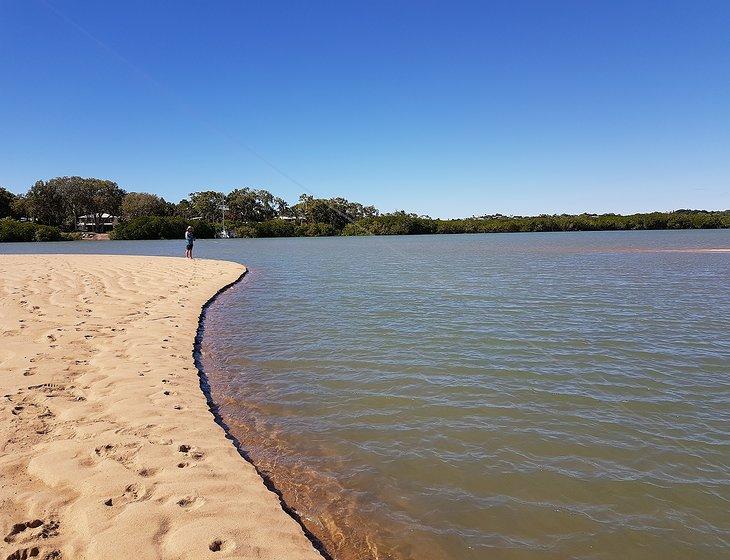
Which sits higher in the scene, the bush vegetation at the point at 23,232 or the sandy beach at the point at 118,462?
the bush vegetation at the point at 23,232

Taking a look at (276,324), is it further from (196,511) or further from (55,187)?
(55,187)

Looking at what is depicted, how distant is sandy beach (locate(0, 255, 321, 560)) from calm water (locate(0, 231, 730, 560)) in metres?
0.64

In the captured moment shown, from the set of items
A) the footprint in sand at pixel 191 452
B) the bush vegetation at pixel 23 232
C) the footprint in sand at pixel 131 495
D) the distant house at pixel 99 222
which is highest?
the distant house at pixel 99 222

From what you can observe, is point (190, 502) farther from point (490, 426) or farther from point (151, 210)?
point (151, 210)

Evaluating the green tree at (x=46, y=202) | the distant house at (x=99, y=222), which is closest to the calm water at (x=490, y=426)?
the green tree at (x=46, y=202)

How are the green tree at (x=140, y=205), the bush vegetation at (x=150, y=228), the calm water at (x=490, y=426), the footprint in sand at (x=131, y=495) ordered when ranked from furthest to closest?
1. the green tree at (x=140, y=205)
2. the bush vegetation at (x=150, y=228)
3. the calm water at (x=490, y=426)
4. the footprint in sand at (x=131, y=495)

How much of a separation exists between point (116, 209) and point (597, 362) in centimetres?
14435

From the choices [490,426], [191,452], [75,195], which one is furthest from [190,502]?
[75,195]

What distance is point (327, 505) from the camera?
15.3ft

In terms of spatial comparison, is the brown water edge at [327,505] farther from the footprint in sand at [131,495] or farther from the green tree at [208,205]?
the green tree at [208,205]

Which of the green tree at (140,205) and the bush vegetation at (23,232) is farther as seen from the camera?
the green tree at (140,205)

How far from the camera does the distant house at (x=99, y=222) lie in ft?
429

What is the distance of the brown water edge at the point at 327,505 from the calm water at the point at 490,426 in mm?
19

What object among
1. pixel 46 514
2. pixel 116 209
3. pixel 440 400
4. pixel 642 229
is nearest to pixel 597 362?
pixel 440 400
